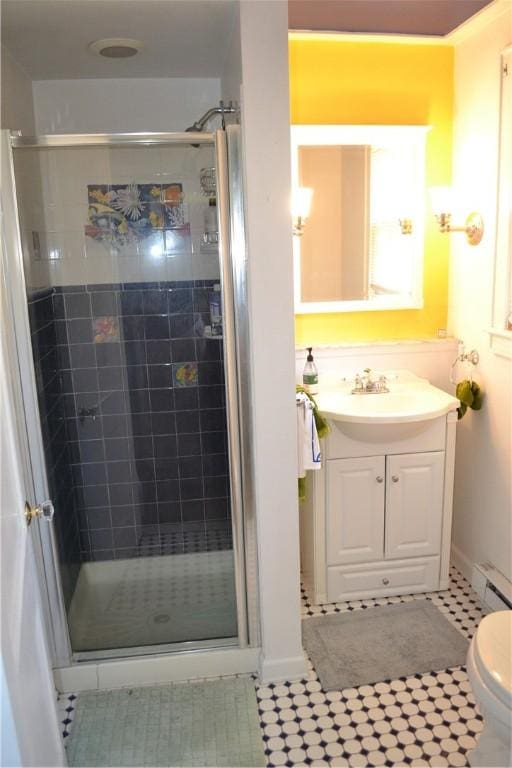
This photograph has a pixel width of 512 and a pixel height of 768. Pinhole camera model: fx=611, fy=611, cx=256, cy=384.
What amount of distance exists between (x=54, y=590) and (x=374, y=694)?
49.0 inches

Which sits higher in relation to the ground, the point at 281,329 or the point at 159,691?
the point at 281,329

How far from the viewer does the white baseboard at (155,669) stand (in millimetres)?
2330

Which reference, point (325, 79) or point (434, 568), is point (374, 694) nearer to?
point (434, 568)

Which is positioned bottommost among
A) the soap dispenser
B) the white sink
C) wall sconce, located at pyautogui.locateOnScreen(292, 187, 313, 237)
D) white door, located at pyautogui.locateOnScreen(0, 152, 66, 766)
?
white door, located at pyautogui.locateOnScreen(0, 152, 66, 766)

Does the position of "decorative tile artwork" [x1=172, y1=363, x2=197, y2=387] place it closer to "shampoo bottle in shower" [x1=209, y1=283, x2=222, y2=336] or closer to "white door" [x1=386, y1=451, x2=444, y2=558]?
"shampoo bottle in shower" [x1=209, y1=283, x2=222, y2=336]

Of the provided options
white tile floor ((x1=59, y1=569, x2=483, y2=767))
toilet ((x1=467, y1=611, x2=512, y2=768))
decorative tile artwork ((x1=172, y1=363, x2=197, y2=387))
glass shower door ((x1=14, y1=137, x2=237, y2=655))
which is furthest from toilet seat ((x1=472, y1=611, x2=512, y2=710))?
decorative tile artwork ((x1=172, y1=363, x2=197, y2=387))

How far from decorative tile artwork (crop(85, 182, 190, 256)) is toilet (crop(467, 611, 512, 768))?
5.99 ft

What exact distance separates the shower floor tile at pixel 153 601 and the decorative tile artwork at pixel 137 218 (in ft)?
4.44

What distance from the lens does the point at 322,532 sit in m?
2.70

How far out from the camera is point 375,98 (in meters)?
2.78

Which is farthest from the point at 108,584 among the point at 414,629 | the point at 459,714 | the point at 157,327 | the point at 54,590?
the point at 459,714

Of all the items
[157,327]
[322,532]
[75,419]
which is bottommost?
[322,532]

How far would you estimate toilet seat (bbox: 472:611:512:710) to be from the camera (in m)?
1.66

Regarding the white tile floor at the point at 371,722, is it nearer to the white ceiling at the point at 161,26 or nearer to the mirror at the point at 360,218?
the mirror at the point at 360,218
